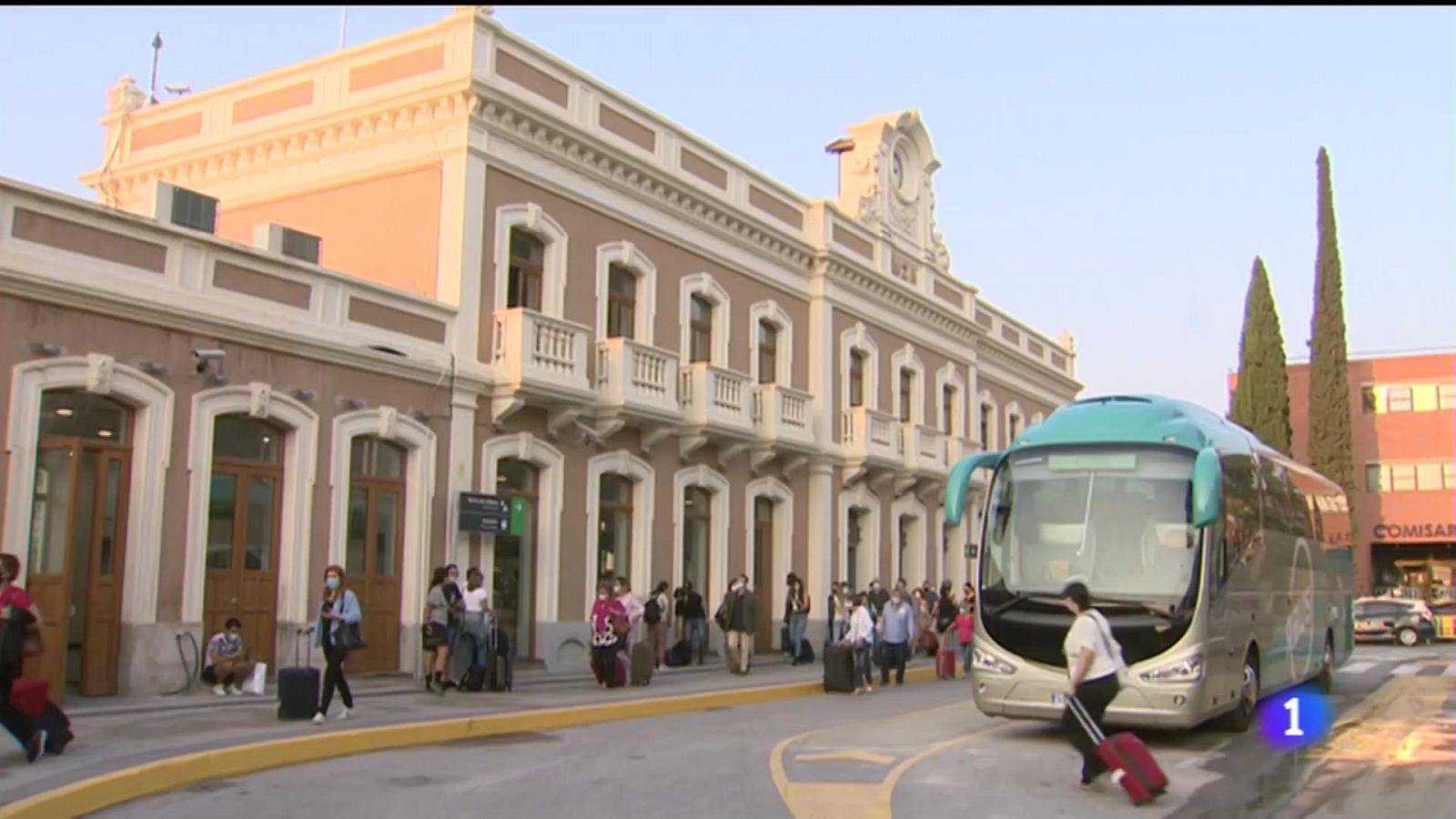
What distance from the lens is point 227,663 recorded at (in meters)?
16.7

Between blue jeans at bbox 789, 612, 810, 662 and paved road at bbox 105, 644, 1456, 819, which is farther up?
blue jeans at bbox 789, 612, 810, 662

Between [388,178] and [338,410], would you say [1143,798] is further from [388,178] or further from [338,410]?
[388,178]

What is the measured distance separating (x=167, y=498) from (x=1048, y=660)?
11.0 m

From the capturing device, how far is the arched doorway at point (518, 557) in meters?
22.2

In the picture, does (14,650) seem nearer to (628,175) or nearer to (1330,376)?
(628,175)

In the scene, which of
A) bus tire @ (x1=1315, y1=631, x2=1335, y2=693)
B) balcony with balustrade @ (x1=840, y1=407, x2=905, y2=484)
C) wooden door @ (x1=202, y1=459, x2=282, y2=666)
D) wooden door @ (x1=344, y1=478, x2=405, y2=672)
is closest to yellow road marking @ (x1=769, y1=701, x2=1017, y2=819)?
wooden door @ (x1=202, y1=459, x2=282, y2=666)

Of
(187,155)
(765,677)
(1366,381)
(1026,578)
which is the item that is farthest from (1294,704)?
(1366,381)

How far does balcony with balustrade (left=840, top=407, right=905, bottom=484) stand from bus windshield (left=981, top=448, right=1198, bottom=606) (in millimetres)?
17735

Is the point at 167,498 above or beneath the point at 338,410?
beneath

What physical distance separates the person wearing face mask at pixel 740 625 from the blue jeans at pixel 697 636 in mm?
1346

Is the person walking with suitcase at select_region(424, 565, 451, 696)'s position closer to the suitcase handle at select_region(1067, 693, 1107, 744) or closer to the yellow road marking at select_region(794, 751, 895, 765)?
Answer: the yellow road marking at select_region(794, 751, 895, 765)

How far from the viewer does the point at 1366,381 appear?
5778cm

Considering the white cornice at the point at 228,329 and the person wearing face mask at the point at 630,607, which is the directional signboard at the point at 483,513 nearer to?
the white cornice at the point at 228,329

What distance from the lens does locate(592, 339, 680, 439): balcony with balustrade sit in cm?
2370
